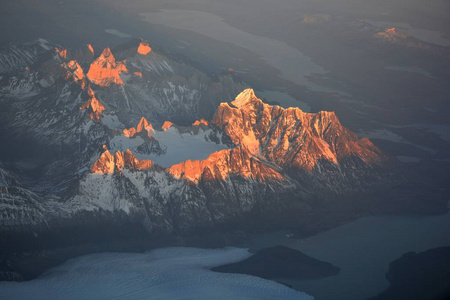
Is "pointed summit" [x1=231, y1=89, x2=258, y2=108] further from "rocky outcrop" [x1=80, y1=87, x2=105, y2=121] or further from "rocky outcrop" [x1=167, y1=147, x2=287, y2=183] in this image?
"rocky outcrop" [x1=80, y1=87, x2=105, y2=121]

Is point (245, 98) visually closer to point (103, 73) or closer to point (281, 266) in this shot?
point (103, 73)

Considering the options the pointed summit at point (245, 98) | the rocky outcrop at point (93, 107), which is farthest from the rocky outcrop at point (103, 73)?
the pointed summit at point (245, 98)

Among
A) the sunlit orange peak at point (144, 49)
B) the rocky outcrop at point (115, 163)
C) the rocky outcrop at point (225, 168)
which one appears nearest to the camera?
the rocky outcrop at point (115, 163)

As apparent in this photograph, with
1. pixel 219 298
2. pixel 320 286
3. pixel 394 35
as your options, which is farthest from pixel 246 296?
pixel 394 35

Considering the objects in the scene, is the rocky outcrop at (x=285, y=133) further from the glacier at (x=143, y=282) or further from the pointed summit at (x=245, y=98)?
the glacier at (x=143, y=282)

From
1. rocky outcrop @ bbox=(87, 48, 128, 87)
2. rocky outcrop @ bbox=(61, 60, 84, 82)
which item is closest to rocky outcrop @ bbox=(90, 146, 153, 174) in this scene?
rocky outcrop @ bbox=(61, 60, 84, 82)

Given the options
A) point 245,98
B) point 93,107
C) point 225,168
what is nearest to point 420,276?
point 225,168
